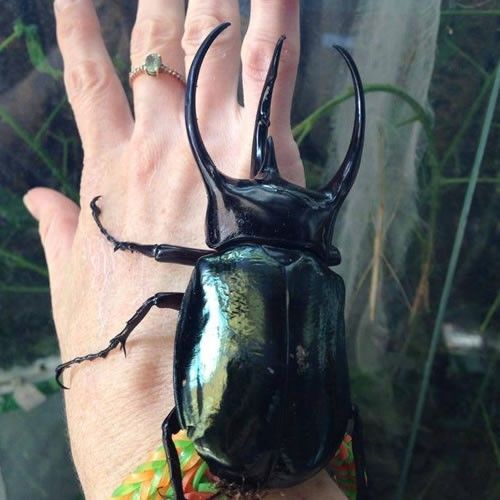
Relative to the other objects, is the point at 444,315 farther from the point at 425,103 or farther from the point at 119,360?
the point at 119,360

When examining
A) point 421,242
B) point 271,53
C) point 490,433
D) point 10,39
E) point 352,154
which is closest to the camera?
point 352,154

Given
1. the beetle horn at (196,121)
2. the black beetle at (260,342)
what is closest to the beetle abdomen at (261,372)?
the black beetle at (260,342)

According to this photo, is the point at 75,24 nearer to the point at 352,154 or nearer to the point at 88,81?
the point at 88,81

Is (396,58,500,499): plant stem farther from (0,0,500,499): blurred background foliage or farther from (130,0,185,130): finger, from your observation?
(130,0,185,130): finger

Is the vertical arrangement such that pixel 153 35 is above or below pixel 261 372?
above

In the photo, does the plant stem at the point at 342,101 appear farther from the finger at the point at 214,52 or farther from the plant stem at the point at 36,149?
the plant stem at the point at 36,149

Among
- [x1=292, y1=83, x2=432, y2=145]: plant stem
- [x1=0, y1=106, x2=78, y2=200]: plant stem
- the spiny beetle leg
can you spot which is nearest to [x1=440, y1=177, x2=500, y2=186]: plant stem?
[x1=292, y1=83, x2=432, y2=145]: plant stem

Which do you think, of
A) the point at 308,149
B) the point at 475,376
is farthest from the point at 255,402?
the point at 475,376

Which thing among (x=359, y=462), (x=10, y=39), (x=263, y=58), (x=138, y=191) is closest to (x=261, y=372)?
(x=359, y=462)
